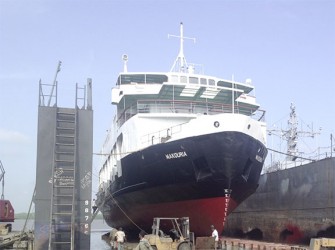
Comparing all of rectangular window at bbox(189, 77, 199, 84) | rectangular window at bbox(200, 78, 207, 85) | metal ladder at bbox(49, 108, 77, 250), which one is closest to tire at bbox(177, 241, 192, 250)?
metal ladder at bbox(49, 108, 77, 250)

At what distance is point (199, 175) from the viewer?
1650cm

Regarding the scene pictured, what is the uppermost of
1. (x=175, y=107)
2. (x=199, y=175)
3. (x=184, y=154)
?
(x=175, y=107)

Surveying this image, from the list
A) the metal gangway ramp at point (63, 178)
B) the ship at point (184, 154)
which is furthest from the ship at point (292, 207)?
the metal gangway ramp at point (63, 178)

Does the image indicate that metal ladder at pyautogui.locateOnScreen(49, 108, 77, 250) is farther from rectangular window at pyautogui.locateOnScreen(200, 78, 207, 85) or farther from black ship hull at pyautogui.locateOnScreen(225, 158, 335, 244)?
black ship hull at pyautogui.locateOnScreen(225, 158, 335, 244)

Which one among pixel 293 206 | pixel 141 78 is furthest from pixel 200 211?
pixel 141 78

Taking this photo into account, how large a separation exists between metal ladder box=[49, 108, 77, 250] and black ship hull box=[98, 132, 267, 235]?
4296 millimetres

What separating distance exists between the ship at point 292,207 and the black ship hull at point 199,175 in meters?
3.45

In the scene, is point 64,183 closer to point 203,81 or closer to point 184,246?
point 184,246

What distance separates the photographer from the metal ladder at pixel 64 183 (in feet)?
44.1

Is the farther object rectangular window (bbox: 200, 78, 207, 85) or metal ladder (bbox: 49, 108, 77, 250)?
rectangular window (bbox: 200, 78, 207, 85)

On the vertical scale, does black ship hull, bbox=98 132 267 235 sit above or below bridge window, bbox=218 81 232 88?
below

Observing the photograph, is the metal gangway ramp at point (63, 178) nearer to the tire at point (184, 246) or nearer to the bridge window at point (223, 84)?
the tire at point (184, 246)

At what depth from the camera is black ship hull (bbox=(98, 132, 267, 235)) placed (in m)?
16.4

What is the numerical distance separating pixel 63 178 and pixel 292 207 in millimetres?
13130
